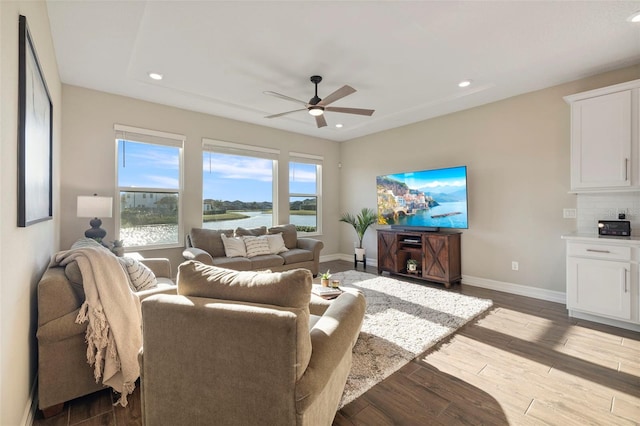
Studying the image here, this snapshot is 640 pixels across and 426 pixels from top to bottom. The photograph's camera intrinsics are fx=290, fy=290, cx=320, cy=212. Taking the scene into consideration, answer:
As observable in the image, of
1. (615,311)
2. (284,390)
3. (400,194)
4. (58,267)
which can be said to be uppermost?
(400,194)

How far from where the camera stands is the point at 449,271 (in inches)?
168

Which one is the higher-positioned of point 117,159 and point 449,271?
point 117,159

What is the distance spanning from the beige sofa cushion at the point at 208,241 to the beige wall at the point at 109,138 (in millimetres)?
327

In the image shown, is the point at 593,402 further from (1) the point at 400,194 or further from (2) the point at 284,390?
(1) the point at 400,194

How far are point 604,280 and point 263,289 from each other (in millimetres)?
3559

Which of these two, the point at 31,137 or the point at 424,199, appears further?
the point at 424,199

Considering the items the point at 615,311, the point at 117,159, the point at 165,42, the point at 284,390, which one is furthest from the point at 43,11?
the point at 615,311

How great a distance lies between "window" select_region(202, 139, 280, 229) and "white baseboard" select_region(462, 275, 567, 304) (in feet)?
11.6

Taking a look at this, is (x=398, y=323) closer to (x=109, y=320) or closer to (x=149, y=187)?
(x=109, y=320)

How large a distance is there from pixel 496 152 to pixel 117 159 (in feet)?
17.5

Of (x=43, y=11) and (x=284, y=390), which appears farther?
(x=43, y=11)

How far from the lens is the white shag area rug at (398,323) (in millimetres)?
2158

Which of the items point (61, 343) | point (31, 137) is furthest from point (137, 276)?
point (31, 137)

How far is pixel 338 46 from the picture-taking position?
276 cm
